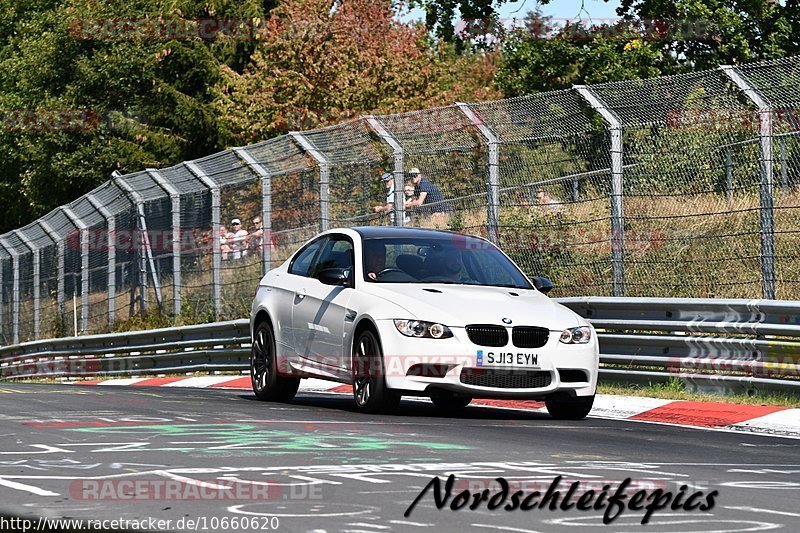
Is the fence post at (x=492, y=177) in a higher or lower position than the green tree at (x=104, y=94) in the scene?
lower

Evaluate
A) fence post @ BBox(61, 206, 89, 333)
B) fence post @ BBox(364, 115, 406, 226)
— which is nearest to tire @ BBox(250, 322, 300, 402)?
fence post @ BBox(364, 115, 406, 226)

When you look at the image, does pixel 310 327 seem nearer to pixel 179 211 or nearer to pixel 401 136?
pixel 401 136

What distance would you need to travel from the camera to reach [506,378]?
1277 cm

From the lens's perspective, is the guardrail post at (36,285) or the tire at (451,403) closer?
the tire at (451,403)

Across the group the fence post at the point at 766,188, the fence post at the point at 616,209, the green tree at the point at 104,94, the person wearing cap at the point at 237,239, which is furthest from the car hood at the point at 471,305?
the green tree at the point at 104,94

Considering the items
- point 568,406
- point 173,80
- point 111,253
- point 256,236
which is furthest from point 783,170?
point 173,80

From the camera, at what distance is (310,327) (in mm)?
14242

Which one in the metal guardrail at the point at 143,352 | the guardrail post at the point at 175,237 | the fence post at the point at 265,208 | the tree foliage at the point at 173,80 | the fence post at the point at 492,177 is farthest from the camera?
the tree foliage at the point at 173,80

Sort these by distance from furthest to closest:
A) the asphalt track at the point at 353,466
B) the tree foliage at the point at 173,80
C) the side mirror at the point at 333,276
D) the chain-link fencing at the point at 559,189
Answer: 1. the tree foliage at the point at 173,80
2. the chain-link fencing at the point at 559,189
3. the side mirror at the point at 333,276
4. the asphalt track at the point at 353,466

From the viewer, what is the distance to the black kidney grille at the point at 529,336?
42.0 ft

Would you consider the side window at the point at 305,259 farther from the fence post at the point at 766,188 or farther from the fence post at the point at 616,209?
the fence post at the point at 766,188

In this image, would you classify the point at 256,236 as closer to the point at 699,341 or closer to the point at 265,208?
the point at 265,208

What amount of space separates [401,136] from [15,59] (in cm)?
4691

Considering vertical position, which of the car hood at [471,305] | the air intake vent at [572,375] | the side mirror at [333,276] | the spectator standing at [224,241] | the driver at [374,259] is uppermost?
the spectator standing at [224,241]
